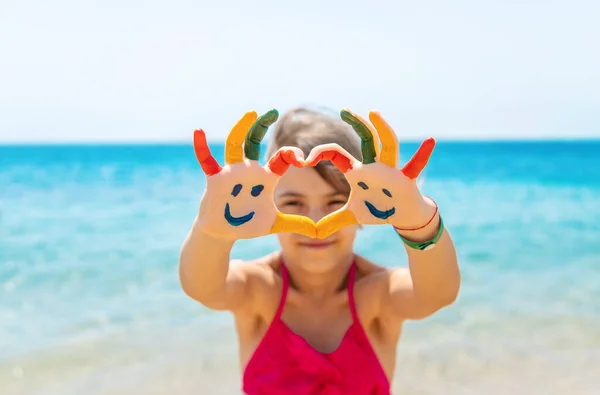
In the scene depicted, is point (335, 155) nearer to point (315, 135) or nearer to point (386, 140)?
point (386, 140)

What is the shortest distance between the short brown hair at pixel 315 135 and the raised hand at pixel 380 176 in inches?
16.5

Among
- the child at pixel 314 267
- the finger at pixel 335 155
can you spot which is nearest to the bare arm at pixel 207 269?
the child at pixel 314 267

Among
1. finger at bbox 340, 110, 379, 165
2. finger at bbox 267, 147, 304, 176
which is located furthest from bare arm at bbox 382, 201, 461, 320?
finger at bbox 267, 147, 304, 176

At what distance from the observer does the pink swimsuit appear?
2102 mm

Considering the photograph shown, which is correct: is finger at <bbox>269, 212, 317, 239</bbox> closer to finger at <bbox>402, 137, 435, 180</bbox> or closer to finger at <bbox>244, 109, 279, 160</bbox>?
finger at <bbox>244, 109, 279, 160</bbox>

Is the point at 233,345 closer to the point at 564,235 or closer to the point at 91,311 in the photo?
the point at 91,311

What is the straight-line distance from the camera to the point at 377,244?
7.11 metres

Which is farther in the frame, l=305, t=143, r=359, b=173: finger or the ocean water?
the ocean water

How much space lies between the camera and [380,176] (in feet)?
5.15

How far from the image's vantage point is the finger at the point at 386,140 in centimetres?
157

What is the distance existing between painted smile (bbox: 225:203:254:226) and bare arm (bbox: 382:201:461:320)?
1.33ft

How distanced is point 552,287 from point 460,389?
2.18 metres

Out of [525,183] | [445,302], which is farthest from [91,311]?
[525,183]

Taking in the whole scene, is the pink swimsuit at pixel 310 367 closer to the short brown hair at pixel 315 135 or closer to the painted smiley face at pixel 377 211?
the short brown hair at pixel 315 135
